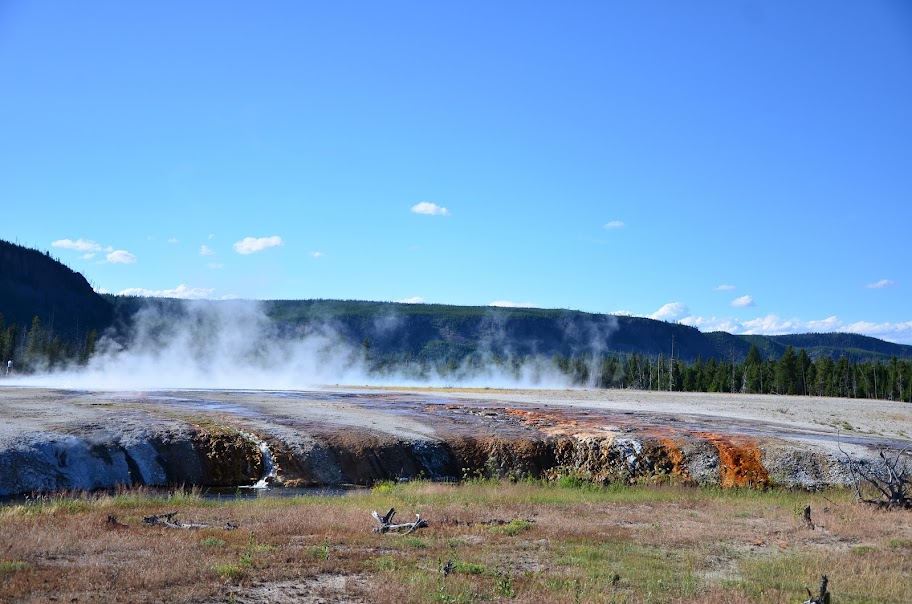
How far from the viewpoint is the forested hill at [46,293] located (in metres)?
159

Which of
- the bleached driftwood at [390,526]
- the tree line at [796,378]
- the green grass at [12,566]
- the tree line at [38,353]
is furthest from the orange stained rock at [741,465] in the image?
the tree line at [796,378]

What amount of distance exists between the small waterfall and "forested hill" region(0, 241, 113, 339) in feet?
479

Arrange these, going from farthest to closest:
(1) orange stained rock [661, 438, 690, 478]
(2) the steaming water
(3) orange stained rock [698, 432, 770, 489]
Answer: (2) the steaming water → (1) orange stained rock [661, 438, 690, 478] → (3) orange stained rock [698, 432, 770, 489]

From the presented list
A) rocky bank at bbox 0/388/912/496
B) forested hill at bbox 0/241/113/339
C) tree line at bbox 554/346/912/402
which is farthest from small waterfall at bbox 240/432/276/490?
forested hill at bbox 0/241/113/339

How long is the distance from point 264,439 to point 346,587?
1406cm

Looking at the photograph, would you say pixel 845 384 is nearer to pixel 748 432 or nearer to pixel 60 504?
pixel 748 432

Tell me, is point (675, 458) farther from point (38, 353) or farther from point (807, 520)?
point (38, 353)

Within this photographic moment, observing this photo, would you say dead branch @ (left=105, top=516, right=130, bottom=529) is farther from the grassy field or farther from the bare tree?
the bare tree

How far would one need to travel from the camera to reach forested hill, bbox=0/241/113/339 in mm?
158625

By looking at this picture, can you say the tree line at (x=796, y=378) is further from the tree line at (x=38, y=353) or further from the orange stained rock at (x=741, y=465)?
the orange stained rock at (x=741, y=465)

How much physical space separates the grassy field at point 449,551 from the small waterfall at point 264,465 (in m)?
2.80

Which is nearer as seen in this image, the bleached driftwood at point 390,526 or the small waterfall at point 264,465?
the bleached driftwood at point 390,526

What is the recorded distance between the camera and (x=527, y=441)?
88.2 feet

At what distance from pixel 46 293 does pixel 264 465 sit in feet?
561
